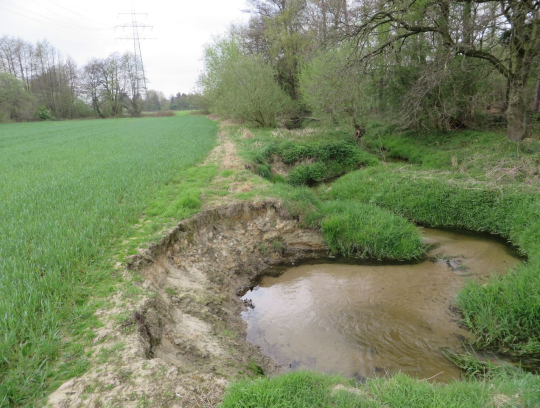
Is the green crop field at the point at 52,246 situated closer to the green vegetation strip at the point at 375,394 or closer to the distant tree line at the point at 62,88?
the green vegetation strip at the point at 375,394

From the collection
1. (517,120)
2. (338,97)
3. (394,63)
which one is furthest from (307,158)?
(517,120)

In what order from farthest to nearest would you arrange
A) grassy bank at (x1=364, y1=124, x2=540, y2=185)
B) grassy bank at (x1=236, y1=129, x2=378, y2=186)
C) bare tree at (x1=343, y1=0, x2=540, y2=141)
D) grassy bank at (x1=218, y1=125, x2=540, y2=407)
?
grassy bank at (x1=236, y1=129, x2=378, y2=186) → bare tree at (x1=343, y1=0, x2=540, y2=141) → grassy bank at (x1=364, y1=124, x2=540, y2=185) → grassy bank at (x1=218, y1=125, x2=540, y2=407)

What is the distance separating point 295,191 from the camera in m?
8.84

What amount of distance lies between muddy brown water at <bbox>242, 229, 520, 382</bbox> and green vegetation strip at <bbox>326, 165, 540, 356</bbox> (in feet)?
1.58

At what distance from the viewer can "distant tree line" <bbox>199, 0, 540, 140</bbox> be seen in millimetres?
10555

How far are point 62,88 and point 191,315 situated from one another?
61.7 meters

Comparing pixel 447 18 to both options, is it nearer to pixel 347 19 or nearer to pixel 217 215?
pixel 347 19

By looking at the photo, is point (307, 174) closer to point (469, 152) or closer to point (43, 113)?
point (469, 152)

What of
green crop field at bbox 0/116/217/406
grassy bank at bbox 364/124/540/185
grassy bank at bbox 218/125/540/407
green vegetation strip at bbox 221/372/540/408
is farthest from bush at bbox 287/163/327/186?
green vegetation strip at bbox 221/372/540/408

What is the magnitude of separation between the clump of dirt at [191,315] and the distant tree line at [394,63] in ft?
23.1

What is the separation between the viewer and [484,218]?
26.9 ft

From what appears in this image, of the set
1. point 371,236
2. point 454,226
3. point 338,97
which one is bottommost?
point 454,226

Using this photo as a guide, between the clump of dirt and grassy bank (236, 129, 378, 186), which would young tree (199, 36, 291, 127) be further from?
the clump of dirt

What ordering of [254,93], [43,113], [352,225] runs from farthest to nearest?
[43,113] < [254,93] < [352,225]
